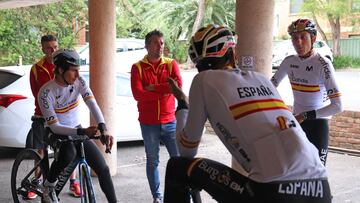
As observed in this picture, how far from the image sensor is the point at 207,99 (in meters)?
3.02

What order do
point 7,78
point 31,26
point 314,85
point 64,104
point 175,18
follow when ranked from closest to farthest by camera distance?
point 314,85 < point 64,104 < point 7,78 < point 31,26 < point 175,18

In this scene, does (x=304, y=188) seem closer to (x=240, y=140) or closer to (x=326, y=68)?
(x=240, y=140)

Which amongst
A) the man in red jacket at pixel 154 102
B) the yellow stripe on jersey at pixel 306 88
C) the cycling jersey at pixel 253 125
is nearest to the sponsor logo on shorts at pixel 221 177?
the cycling jersey at pixel 253 125

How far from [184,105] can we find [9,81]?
5984 millimetres

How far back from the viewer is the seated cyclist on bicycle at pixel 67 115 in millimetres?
4715

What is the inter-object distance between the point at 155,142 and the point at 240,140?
297cm

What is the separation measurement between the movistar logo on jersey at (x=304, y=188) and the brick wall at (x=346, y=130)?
7.18m

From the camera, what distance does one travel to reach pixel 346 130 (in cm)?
987

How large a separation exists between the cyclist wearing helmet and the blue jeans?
1426mm

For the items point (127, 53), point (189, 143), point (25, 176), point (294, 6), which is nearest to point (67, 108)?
point (25, 176)

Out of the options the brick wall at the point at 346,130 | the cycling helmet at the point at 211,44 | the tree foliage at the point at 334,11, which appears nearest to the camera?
the cycling helmet at the point at 211,44

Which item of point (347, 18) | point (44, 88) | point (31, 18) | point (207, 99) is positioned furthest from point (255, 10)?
point (347, 18)

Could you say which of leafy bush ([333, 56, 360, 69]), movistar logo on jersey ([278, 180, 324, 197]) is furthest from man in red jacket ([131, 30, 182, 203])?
leafy bush ([333, 56, 360, 69])

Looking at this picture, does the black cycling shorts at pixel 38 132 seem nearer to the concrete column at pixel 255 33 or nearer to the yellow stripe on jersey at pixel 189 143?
the concrete column at pixel 255 33
